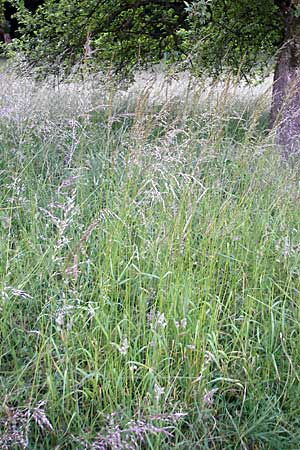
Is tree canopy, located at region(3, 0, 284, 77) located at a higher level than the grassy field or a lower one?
higher

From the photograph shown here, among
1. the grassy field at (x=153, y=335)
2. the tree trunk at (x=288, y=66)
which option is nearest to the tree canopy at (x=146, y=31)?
the tree trunk at (x=288, y=66)

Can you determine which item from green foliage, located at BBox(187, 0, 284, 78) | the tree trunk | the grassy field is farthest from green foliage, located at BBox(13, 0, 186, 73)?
the grassy field

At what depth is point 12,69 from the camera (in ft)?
17.1

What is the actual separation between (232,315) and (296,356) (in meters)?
0.30

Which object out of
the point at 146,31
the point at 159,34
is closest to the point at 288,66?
the point at 159,34

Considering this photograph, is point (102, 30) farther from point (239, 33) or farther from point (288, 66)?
point (288, 66)

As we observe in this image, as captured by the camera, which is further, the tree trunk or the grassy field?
the tree trunk

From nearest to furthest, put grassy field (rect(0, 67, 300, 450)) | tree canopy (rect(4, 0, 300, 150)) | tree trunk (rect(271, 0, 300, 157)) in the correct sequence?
grassy field (rect(0, 67, 300, 450))
tree trunk (rect(271, 0, 300, 157))
tree canopy (rect(4, 0, 300, 150))

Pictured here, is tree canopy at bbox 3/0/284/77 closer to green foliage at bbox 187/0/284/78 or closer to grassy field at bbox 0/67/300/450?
green foliage at bbox 187/0/284/78

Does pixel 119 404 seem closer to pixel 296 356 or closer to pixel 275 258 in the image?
pixel 296 356

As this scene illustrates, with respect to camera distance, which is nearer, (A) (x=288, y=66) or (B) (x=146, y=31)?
(A) (x=288, y=66)

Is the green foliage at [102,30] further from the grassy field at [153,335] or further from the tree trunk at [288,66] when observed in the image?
the grassy field at [153,335]

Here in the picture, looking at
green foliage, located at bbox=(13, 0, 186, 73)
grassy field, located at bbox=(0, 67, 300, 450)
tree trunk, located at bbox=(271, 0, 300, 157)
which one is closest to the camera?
grassy field, located at bbox=(0, 67, 300, 450)

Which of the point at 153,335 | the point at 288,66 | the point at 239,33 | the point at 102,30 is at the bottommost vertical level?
the point at 153,335
